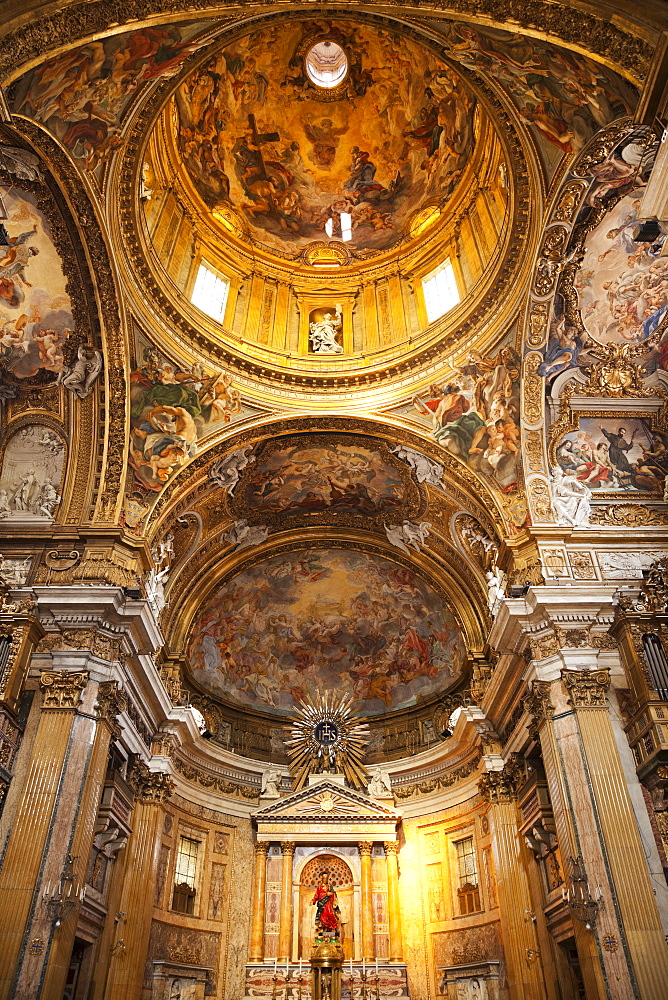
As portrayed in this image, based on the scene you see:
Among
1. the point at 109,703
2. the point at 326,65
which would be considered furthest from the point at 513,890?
the point at 326,65

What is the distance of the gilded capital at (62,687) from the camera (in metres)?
13.0

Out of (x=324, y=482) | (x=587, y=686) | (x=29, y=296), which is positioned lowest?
(x=587, y=686)

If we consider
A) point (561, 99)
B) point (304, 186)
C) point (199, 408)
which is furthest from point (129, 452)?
point (561, 99)

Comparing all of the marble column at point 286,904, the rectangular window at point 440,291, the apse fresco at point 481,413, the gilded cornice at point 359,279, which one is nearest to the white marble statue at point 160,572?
the gilded cornice at point 359,279

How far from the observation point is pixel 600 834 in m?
11.7

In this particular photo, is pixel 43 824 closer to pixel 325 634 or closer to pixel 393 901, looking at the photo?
pixel 393 901

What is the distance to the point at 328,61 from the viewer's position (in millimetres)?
18719

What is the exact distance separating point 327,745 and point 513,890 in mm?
7358

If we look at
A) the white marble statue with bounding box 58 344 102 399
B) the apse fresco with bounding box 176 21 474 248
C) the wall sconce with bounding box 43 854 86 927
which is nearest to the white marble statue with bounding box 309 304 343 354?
the apse fresco with bounding box 176 21 474 248

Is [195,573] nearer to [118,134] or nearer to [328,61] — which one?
[118,134]

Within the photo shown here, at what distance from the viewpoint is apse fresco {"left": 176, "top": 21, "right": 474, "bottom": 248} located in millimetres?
17250

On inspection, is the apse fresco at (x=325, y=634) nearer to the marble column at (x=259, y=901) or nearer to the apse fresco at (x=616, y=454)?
the marble column at (x=259, y=901)

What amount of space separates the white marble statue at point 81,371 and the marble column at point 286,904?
43.0 feet

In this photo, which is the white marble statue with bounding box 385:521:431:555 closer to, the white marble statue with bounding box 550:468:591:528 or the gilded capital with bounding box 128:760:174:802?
the white marble statue with bounding box 550:468:591:528
